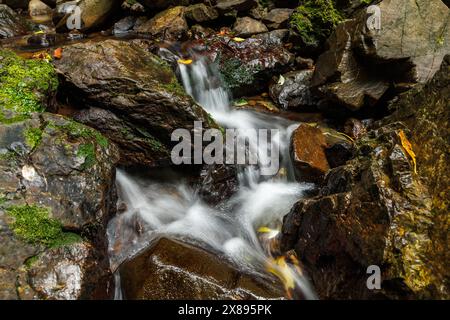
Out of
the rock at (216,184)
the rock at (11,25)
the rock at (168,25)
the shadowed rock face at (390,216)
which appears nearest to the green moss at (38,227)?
the rock at (216,184)

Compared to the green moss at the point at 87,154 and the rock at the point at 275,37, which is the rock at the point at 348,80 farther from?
the green moss at the point at 87,154

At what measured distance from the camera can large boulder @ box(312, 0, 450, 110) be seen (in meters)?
6.56

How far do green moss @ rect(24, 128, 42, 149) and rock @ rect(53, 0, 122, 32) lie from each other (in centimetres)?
743

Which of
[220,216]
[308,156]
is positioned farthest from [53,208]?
[308,156]

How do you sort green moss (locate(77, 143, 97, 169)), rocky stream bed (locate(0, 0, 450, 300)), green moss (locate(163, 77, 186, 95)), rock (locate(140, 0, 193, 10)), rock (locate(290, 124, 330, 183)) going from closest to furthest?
rocky stream bed (locate(0, 0, 450, 300))
green moss (locate(77, 143, 97, 169))
green moss (locate(163, 77, 186, 95))
rock (locate(290, 124, 330, 183))
rock (locate(140, 0, 193, 10))

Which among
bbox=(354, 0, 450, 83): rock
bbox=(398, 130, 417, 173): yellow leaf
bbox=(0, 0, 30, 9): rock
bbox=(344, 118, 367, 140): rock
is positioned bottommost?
bbox=(398, 130, 417, 173): yellow leaf

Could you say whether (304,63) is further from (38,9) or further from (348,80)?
(38,9)

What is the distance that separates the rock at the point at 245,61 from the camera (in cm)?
823

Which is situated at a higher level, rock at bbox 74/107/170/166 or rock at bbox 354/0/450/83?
rock at bbox 354/0/450/83

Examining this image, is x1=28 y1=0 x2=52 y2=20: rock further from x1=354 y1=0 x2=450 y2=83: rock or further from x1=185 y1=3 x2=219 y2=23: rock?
x1=354 y1=0 x2=450 y2=83: rock

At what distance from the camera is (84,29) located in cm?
1006

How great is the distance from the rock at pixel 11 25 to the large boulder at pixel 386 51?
30.8 ft

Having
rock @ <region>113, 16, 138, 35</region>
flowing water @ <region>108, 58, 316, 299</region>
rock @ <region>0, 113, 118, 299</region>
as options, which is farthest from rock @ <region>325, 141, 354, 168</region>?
rock @ <region>113, 16, 138, 35</region>

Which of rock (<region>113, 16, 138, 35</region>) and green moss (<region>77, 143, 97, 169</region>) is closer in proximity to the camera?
green moss (<region>77, 143, 97, 169</region>)
